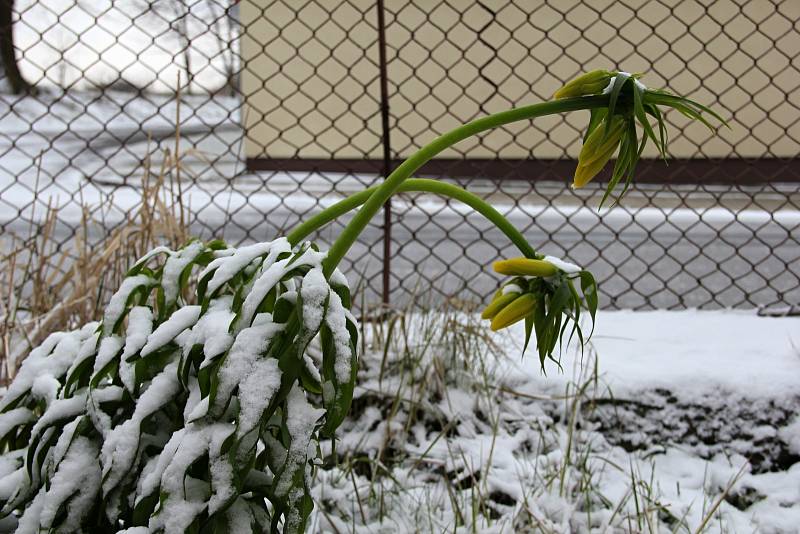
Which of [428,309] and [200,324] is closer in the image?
[200,324]

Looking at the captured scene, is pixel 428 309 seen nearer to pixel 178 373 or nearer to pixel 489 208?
pixel 489 208

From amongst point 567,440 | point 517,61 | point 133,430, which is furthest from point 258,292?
point 517,61

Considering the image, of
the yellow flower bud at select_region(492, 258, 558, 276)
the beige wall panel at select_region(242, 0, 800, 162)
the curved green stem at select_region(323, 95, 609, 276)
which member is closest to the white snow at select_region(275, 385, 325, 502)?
the curved green stem at select_region(323, 95, 609, 276)

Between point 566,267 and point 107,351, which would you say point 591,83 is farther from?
point 107,351

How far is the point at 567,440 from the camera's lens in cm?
160

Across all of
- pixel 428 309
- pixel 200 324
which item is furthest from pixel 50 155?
pixel 200 324

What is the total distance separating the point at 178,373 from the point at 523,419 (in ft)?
3.42

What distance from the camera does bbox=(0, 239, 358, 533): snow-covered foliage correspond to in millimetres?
720

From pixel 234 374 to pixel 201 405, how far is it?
46mm

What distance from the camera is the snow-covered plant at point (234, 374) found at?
28.5 inches

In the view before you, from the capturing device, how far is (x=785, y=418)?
1654mm

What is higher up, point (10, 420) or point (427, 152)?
point (427, 152)

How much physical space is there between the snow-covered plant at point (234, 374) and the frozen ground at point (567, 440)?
17.5 inches

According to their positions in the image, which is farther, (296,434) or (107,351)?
(107,351)
